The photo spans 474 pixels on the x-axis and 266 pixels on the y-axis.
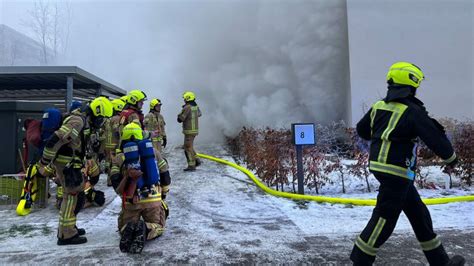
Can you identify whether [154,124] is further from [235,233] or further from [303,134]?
[235,233]

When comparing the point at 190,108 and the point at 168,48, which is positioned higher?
the point at 168,48

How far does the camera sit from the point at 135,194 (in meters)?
4.04

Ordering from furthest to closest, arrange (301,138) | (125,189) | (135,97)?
1. (301,138)
2. (135,97)
3. (125,189)

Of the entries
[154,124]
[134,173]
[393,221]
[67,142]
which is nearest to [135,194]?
[134,173]

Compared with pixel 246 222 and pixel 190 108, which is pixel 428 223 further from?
pixel 190 108

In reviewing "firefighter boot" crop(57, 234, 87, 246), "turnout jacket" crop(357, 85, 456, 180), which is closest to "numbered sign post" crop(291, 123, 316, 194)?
"turnout jacket" crop(357, 85, 456, 180)

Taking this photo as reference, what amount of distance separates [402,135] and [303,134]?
2886mm

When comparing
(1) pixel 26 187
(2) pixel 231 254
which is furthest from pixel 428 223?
(1) pixel 26 187

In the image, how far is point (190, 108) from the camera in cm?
867

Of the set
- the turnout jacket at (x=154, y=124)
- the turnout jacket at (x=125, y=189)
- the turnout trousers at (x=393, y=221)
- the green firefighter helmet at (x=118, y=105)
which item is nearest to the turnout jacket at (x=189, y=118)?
the turnout jacket at (x=154, y=124)

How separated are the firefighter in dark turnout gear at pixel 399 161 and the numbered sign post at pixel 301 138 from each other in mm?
2654

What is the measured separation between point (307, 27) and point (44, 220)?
915 cm

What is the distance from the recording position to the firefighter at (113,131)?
716 centimetres

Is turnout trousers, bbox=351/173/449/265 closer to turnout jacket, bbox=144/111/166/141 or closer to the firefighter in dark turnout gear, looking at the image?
the firefighter in dark turnout gear
